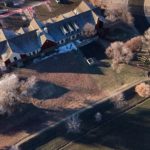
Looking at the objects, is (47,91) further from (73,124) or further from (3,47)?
(3,47)

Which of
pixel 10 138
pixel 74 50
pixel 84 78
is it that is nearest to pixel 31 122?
pixel 10 138

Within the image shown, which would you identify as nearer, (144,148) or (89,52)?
(144,148)

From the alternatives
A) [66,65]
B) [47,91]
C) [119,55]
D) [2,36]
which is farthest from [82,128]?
[2,36]

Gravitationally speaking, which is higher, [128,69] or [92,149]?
[128,69]

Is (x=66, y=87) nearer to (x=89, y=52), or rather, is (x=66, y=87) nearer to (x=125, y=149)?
(x=89, y=52)

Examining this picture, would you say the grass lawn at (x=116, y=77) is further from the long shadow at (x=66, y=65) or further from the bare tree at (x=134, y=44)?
the bare tree at (x=134, y=44)

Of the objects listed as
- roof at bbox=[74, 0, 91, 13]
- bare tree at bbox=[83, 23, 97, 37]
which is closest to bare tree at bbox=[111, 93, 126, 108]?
bare tree at bbox=[83, 23, 97, 37]

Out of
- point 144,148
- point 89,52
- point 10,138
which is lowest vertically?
point 144,148

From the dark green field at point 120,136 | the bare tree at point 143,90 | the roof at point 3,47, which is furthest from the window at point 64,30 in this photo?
the dark green field at point 120,136

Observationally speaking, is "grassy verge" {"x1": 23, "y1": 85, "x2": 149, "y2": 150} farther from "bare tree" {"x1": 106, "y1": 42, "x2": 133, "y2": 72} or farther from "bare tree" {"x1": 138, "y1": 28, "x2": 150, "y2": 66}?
"bare tree" {"x1": 138, "y1": 28, "x2": 150, "y2": 66}
